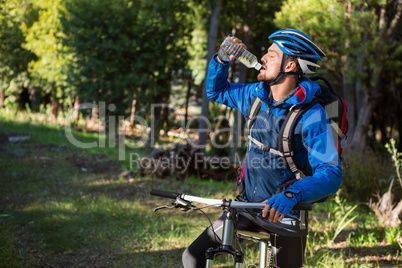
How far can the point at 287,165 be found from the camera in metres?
2.54

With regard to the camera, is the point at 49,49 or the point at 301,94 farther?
the point at 49,49

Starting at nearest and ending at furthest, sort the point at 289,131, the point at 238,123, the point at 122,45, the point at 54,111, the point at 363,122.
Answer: the point at 289,131 → the point at 363,122 → the point at 238,123 → the point at 122,45 → the point at 54,111

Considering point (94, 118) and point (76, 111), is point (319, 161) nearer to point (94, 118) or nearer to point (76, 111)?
point (94, 118)

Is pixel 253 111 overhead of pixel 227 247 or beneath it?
overhead

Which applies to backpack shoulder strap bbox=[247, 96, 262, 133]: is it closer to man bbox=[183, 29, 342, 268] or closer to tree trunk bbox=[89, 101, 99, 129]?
man bbox=[183, 29, 342, 268]

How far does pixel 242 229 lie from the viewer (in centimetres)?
267

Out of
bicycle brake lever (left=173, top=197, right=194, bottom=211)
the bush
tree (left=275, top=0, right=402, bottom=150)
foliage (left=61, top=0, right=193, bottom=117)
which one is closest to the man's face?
bicycle brake lever (left=173, top=197, right=194, bottom=211)

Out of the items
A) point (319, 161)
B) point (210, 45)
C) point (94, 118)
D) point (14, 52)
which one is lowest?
point (319, 161)

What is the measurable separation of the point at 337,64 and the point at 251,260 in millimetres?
7679

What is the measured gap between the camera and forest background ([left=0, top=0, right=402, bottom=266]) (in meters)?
10.1

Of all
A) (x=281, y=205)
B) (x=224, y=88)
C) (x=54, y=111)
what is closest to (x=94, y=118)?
(x=54, y=111)

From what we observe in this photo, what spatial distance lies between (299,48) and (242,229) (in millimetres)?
1138

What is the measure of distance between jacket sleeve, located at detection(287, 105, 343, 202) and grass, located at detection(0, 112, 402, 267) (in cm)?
291

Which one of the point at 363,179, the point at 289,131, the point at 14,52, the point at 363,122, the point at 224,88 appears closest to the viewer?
the point at 289,131
